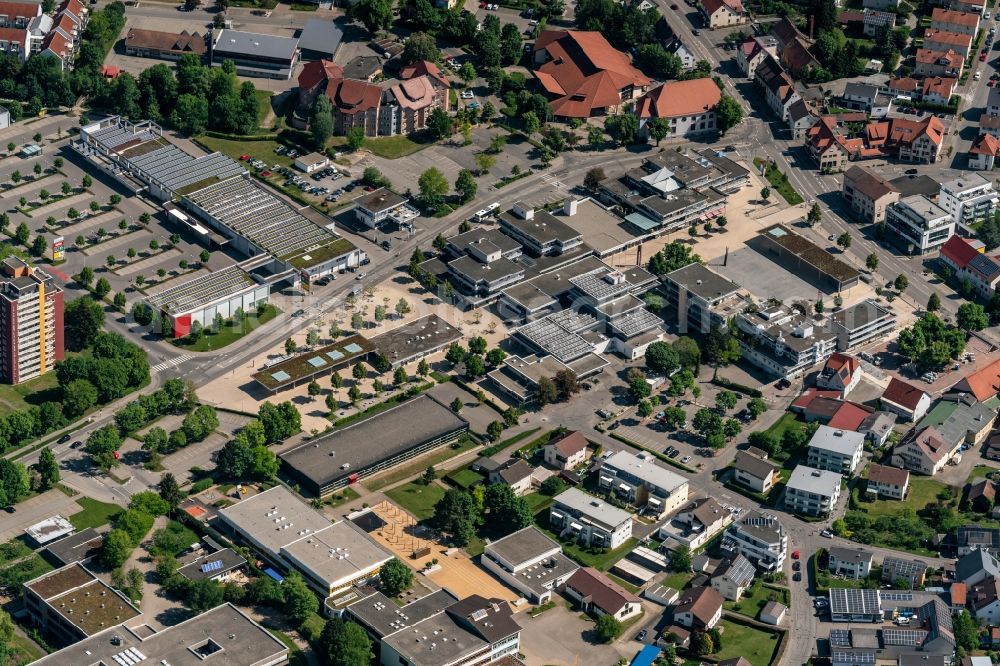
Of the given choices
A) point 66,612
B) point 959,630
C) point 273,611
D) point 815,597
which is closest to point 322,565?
point 273,611

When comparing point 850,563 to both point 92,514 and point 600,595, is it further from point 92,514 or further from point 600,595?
point 92,514

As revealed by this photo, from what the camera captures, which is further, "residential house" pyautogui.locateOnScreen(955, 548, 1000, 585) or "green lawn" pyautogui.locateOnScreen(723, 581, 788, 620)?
"residential house" pyautogui.locateOnScreen(955, 548, 1000, 585)

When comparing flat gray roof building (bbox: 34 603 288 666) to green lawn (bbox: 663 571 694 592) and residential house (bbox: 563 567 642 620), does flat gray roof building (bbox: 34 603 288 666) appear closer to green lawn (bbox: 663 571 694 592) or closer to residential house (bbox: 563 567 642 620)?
residential house (bbox: 563 567 642 620)

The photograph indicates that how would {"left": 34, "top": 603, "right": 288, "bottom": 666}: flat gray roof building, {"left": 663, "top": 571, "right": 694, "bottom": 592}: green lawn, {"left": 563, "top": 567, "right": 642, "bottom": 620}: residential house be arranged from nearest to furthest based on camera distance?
{"left": 34, "top": 603, "right": 288, "bottom": 666}: flat gray roof building
{"left": 563, "top": 567, "right": 642, "bottom": 620}: residential house
{"left": 663, "top": 571, "right": 694, "bottom": 592}: green lawn

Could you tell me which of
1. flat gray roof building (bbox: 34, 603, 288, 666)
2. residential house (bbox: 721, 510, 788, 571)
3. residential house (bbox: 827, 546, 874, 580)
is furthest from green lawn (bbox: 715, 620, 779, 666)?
flat gray roof building (bbox: 34, 603, 288, 666)

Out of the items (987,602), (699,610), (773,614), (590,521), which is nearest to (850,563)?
(773,614)
